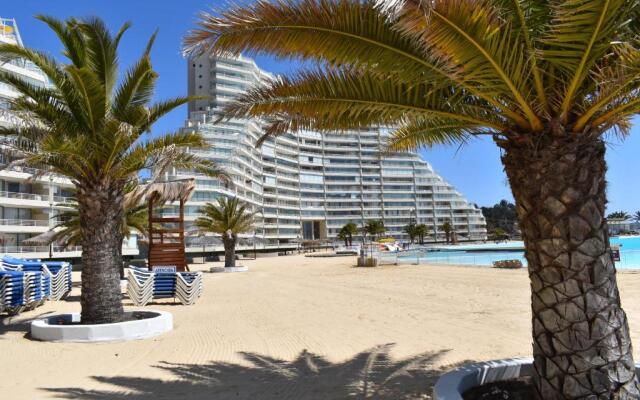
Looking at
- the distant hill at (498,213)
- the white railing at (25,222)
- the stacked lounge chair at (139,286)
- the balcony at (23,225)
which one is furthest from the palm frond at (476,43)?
the distant hill at (498,213)

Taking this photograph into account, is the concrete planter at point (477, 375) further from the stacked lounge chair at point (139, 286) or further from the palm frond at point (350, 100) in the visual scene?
the stacked lounge chair at point (139, 286)

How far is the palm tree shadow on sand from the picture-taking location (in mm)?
5582

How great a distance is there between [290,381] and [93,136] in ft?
21.2

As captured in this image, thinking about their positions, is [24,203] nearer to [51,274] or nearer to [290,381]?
[51,274]

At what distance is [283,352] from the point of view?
7.88 meters

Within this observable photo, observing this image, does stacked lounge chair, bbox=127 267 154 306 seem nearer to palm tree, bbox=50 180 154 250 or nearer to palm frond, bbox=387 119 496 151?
palm frond, bbox=387 119 496 151

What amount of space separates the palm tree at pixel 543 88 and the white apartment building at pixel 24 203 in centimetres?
4417

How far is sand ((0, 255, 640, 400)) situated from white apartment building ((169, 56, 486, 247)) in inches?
2884

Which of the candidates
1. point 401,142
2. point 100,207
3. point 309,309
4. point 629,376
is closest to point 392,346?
point 401,142

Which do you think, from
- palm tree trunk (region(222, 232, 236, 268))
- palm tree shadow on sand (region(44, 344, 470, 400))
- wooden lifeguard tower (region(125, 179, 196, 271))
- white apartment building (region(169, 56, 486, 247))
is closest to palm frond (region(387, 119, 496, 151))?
palm tree shadow on sand (region(44, 344, 470, 400))

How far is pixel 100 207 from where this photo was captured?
9.70 meters

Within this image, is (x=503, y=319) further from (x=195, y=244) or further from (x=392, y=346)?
(x=195, y=244)

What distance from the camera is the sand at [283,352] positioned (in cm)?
587

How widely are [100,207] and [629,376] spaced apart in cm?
901
